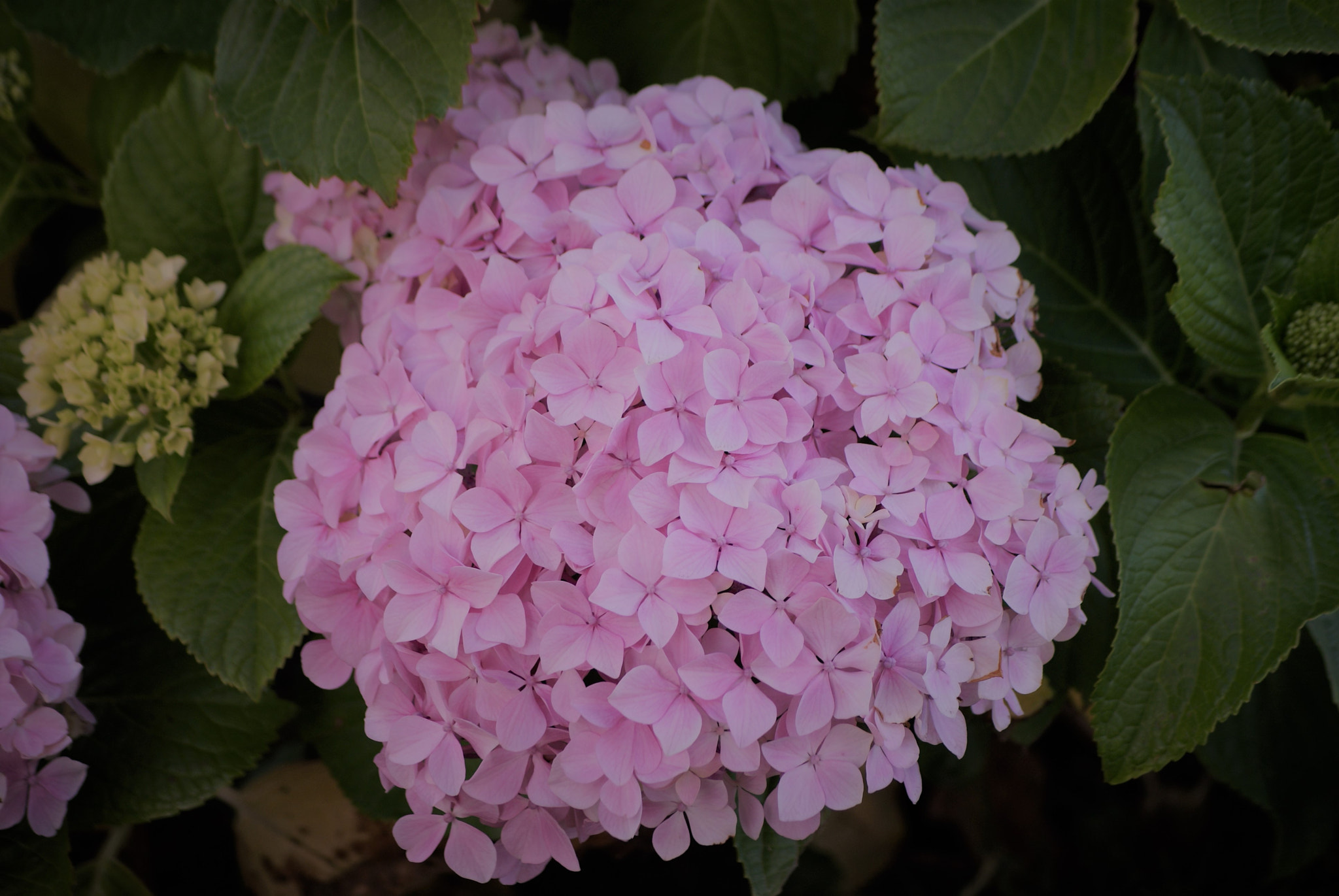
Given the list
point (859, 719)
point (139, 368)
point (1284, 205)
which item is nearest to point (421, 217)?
point (139, 368)

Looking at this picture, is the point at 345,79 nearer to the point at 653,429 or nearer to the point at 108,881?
the point at 653,429

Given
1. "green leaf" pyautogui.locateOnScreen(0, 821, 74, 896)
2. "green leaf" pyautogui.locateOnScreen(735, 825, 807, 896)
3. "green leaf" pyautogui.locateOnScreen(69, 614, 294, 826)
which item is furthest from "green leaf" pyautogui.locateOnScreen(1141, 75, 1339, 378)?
"green leaf" pyautogui.locateOnScreen(0, 821, 74, 896)

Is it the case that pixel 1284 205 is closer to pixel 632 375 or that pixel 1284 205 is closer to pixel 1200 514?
pixel 1200 514

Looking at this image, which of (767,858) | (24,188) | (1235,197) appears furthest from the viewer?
Answer: (24,188)

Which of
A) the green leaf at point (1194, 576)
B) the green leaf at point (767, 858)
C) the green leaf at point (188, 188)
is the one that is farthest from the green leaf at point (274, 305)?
the green leaf at point (1194, 576)

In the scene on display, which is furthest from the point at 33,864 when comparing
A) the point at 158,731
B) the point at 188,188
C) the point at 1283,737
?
the point at 1283,737

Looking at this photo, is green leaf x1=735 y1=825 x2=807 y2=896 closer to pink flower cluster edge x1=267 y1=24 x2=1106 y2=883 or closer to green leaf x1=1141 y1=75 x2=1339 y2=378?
pink flower cluster edge x1=267 y1=24 x2=1106 y2=883
